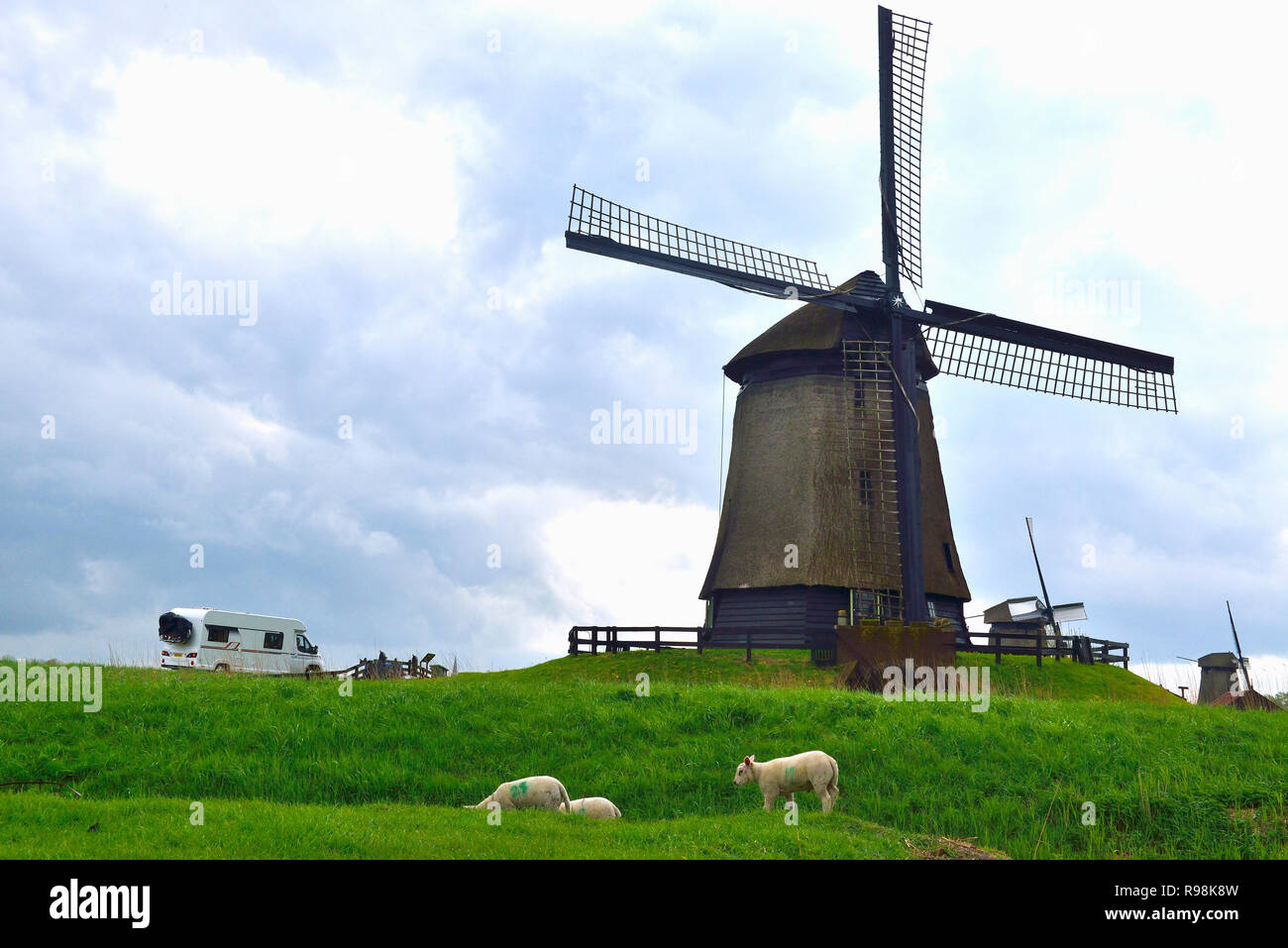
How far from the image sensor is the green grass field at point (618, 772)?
1091 centimetres

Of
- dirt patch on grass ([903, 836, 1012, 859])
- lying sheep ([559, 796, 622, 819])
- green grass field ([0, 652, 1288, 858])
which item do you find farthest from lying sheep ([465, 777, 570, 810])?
dirt patch on grass ([903, 836, 1012, 859])

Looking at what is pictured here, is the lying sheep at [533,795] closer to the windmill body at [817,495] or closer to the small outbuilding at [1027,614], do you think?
the windmill body at [817,495]

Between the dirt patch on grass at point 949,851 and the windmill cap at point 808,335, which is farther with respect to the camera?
the windmill cap at point 808,335

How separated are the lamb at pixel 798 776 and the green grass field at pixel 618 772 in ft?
0.99

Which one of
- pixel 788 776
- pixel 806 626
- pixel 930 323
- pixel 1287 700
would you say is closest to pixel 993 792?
pixel 788 776

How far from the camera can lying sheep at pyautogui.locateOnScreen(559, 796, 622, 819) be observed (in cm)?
1281

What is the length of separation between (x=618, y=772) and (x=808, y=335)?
19.1 m

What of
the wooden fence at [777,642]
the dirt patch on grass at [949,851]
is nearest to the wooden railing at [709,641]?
the wooden fence at [777,642]

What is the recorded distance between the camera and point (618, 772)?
49.6 ft

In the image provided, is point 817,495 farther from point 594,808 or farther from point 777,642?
point 594,808

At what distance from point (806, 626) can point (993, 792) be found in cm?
1500

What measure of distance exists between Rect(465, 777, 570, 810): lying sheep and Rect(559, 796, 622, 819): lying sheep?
5.0 inches
